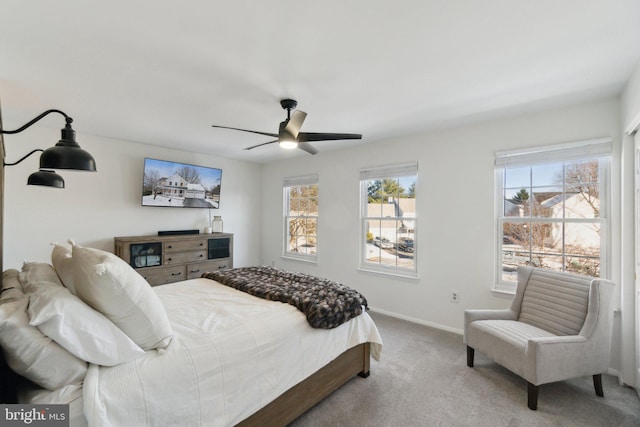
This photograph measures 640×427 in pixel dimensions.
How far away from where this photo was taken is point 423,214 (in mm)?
3631

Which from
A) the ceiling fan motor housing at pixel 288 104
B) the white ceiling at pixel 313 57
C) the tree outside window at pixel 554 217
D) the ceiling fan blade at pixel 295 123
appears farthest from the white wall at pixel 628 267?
the ceiling fan motor housing at pixel 288 104

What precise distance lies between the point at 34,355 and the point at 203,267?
3428mm

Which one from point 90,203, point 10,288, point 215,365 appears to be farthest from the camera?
point 90,203

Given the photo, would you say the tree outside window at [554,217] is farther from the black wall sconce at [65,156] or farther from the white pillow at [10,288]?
the white pillow at [10,288]

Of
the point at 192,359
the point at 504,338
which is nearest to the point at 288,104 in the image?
the point at 192,359

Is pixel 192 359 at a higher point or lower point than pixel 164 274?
higher

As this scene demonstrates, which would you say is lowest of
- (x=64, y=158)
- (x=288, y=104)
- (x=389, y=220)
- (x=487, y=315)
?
(x=487, y=315)

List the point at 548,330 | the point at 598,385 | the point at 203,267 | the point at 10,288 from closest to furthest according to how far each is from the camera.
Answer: the point at 10,288 < the point at 598,385 < the point at 548,330 < the point at 203,267

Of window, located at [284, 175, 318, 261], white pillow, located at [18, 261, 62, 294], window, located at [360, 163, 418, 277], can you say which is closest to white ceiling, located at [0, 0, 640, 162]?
window, located at [360, 163, 418, 277]

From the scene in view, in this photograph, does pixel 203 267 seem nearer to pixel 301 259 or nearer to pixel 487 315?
pixel 301 259

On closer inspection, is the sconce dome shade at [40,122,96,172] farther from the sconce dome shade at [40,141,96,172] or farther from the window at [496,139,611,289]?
the window at [496,139,611,289]

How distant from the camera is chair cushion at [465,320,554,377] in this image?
2115 mm

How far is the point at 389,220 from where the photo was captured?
4.03 m

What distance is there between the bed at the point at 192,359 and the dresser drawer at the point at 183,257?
6.52 feet
